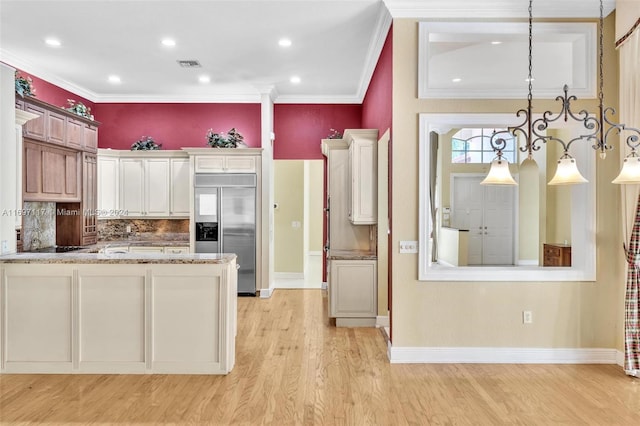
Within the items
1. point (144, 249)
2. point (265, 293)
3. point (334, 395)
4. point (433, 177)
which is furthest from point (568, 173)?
point (144, 249)

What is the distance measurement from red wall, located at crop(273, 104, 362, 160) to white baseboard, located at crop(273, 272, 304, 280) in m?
2.43

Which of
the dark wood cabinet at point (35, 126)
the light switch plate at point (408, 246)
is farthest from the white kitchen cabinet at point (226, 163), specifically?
the light switch plate at point (408, 246)

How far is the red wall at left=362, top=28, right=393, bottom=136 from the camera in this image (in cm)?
400

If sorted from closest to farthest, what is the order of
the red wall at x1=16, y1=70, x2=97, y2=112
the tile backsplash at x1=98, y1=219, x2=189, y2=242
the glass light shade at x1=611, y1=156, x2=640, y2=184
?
the glass light shade at x1=611, y1=156, x2=640, y2=184
the red wall at x1=16, y1=70, x2=97, y2=112
the tile backsplash at x1=98, y1=219, x2=189, y2=242

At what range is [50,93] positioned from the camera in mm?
A: 5871

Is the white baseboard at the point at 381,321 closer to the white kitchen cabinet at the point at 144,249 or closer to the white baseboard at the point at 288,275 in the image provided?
the white baseboard at the point at 288,275

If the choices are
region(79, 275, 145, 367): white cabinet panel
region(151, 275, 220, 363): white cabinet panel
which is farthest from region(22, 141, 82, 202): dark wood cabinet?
region(151, 275, 220, 363): white cabinet panel

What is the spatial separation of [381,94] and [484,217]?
5.58 meters

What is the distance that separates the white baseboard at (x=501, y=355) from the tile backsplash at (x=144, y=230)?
14.1 feet

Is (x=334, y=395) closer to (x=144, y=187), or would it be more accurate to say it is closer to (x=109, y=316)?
(x=109, y=316)

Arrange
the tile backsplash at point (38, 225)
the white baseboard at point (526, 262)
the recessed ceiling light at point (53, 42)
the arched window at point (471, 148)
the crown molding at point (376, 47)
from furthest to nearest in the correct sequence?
1. the white baseboard at point (526, 262)
2. the arched window at point (471, 148)
3. the tile backsplash at point (38, 225)
4. the recessed ceiling light at point (53, 42)
5. the crown molding at point (376, 47)

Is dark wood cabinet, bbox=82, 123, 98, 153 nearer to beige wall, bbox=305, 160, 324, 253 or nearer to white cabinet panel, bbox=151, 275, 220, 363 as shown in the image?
white cabinet panel, bbox=151, 275, 220, 363

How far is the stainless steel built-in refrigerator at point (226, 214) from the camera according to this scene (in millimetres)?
6246

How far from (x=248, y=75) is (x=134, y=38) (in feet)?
5.54
